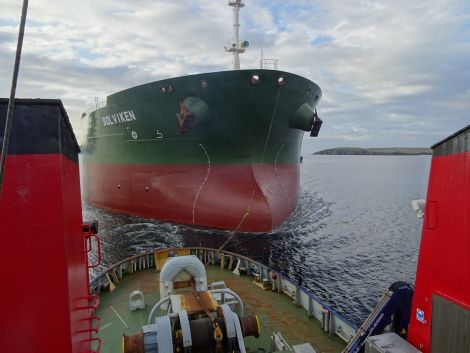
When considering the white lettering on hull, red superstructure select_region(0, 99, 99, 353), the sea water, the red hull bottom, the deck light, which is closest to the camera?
red superstructure select_region(0, 99, 99, 353)

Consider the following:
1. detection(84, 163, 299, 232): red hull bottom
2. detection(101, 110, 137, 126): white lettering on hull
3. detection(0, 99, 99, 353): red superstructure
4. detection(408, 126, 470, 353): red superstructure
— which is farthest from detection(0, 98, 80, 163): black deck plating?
detection(101, 110, 137, 126): white lettering on hull

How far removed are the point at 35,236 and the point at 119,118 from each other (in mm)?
22796

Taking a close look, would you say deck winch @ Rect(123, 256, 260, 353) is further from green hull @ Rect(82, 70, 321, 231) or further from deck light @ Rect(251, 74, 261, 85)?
deck light @ Rect(251, 74, 261, 85)

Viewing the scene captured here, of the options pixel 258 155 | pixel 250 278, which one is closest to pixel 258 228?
pixel 258 155

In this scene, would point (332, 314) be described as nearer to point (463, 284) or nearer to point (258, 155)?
point (463, 284)

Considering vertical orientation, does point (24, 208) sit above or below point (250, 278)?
above

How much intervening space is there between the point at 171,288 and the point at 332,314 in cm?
351

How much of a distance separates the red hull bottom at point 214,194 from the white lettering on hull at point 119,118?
3167mm

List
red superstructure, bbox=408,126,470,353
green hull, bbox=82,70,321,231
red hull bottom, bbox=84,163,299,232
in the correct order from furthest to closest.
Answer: red hull bottom, bbox=84,163,299,232 → green hull, bbox=82,70,321,231 → red superstructure, bbox=408,126,470,353

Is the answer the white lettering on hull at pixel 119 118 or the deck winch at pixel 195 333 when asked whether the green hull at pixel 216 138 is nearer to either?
the white lettering on hull at pixel 119 118

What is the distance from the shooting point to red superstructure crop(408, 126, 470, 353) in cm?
371

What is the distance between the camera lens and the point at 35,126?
269 centimetres

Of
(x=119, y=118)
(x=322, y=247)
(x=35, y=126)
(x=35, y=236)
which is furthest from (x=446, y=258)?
(x=119, y=118)

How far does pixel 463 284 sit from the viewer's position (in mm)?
3701
